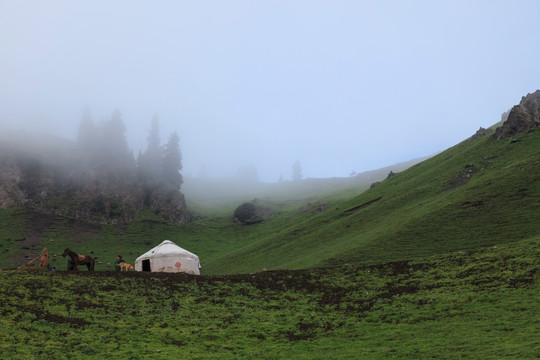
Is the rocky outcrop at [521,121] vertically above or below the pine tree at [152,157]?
below

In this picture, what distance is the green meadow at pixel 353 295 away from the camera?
909 inches

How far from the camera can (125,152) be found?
15775 centimetres

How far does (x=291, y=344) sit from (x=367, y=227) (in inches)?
1748

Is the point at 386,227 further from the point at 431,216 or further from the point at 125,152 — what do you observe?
the point at 125,152

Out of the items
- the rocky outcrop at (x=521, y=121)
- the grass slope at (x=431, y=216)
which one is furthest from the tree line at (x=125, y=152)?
the rocky outcrop at (x=521, y=121)

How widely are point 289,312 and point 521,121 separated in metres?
67.5

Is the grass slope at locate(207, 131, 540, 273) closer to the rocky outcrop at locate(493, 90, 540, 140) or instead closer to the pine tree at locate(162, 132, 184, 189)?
the rocky outcrop at locate(493, 90, 540, 140)

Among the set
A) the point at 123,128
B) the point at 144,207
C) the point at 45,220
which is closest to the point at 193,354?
the point at 45,220

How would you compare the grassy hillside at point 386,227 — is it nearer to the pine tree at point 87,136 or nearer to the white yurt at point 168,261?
the white yurt at point 168,261

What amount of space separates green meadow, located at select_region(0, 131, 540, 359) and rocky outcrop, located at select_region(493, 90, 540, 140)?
4.58 metres

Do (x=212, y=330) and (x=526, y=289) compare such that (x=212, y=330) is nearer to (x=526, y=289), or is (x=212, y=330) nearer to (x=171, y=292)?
(x=171, y=292)

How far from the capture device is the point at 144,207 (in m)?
137

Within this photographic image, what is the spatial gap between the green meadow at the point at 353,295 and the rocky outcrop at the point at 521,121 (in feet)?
15.0

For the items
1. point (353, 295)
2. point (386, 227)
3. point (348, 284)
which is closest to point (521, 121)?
point (386, 227)
